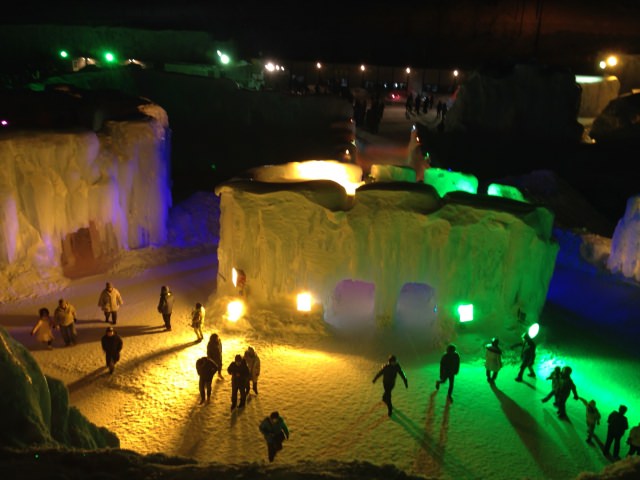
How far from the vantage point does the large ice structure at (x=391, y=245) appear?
49.7 ft

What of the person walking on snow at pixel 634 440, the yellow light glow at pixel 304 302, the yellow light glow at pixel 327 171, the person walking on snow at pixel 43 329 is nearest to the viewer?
the person walking on snow at pixel 634 440

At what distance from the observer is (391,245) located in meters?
15.5

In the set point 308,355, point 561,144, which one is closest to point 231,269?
point 308,355

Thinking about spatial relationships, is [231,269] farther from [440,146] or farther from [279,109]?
[440,146]

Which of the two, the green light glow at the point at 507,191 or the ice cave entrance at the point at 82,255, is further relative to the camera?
the ice cave entrance at the point at 82,255

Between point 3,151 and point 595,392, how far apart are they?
1655 centimetres

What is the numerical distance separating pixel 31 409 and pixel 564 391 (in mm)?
9889

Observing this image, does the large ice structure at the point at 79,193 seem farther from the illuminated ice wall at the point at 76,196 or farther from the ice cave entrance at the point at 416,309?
the ice cave entrance at the point at 416,309

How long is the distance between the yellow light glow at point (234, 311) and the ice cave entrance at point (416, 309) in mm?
4163

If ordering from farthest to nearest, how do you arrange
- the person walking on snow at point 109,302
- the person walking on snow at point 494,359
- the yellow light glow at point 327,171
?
1. the yellow light glow at point 327,171
2. the person walking on snow at point 109,302
3. the person walking on snow at point 494,359

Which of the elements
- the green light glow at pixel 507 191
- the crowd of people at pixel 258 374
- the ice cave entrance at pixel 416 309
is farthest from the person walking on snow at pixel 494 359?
the green light glow at pixel 507 191

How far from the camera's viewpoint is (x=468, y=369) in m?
14.5

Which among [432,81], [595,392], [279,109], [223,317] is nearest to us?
[595,392]

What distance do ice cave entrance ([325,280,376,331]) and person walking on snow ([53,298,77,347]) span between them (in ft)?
20.9
